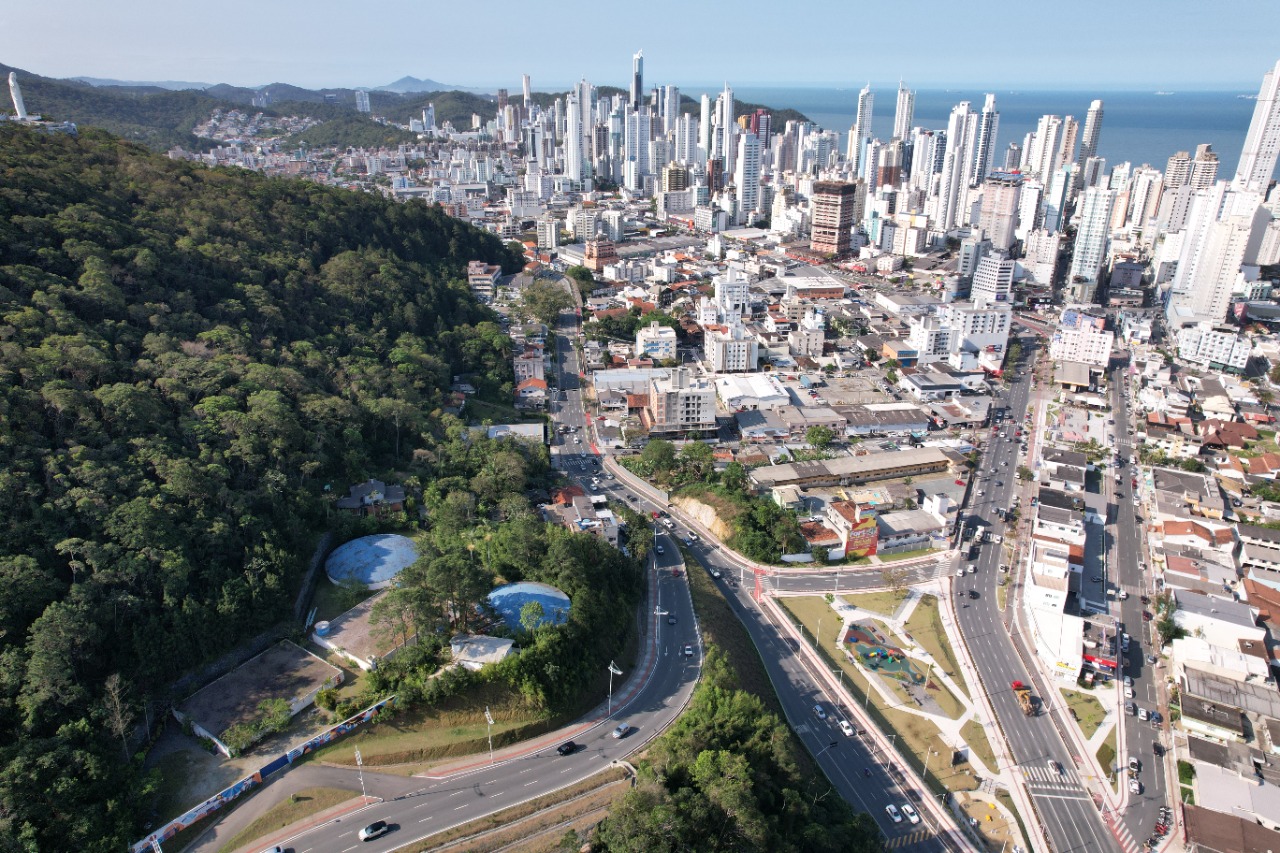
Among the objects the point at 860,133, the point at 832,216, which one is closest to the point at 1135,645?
the point at 832,216

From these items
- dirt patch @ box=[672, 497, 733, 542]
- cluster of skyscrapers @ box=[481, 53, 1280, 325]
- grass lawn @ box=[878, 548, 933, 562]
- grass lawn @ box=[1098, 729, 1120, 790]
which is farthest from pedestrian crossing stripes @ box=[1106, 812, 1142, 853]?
cluster of skyscrapers @ box=[481, 53, 1280, 325]

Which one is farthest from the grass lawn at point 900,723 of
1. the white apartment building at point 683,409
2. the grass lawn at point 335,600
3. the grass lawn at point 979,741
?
the grass lawn at point 335,600

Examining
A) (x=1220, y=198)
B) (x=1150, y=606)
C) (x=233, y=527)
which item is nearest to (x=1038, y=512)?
(x=1150, y=606)

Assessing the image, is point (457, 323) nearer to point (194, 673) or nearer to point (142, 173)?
point (142, 173)

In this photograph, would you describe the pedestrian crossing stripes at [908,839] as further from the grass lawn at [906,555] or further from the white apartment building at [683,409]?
the white apartment building at [683,409]

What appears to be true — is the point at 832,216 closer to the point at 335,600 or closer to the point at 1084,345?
the point at 1084,345

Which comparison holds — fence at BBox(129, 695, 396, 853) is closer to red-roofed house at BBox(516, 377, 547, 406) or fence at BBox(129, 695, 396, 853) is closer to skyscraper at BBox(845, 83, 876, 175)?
red-roofed house at BBox(516, 377, 547, 406)
